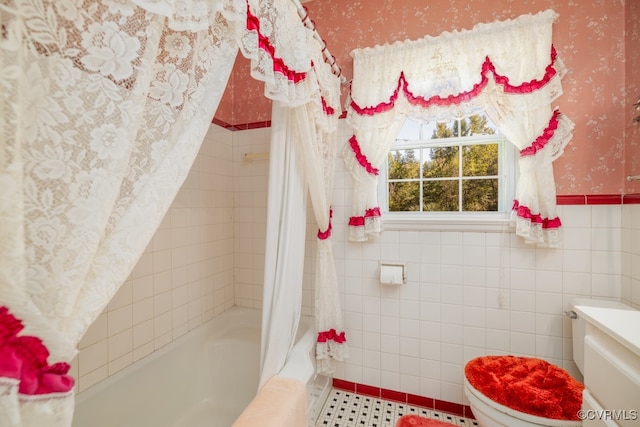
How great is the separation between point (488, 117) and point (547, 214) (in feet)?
2.10

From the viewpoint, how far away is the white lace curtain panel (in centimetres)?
38

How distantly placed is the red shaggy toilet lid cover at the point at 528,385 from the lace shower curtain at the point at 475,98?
64 cm

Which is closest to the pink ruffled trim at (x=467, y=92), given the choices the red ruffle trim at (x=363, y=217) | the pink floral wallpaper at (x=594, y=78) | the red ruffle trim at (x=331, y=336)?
→ the pink floral wallpaper at (x=594, y=78)

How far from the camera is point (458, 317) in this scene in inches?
62.6

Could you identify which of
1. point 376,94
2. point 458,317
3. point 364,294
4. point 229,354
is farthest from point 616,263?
point 229,354

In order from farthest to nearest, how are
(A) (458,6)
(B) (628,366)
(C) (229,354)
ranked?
(C) (229,354) → (A) (458,6) → (B) (628,366)

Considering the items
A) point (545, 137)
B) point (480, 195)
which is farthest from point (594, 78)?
point (480, 195)

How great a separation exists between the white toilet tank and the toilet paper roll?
2.81 ft

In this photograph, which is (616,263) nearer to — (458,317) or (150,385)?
(458,317)

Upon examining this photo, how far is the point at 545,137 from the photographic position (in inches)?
54.0

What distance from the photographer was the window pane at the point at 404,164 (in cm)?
176

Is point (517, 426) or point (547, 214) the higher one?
point (547, 214)

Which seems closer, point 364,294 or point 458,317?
point 458,317

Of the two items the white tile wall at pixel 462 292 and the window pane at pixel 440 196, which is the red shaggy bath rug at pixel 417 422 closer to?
the white tile wall at pixel 462 292
